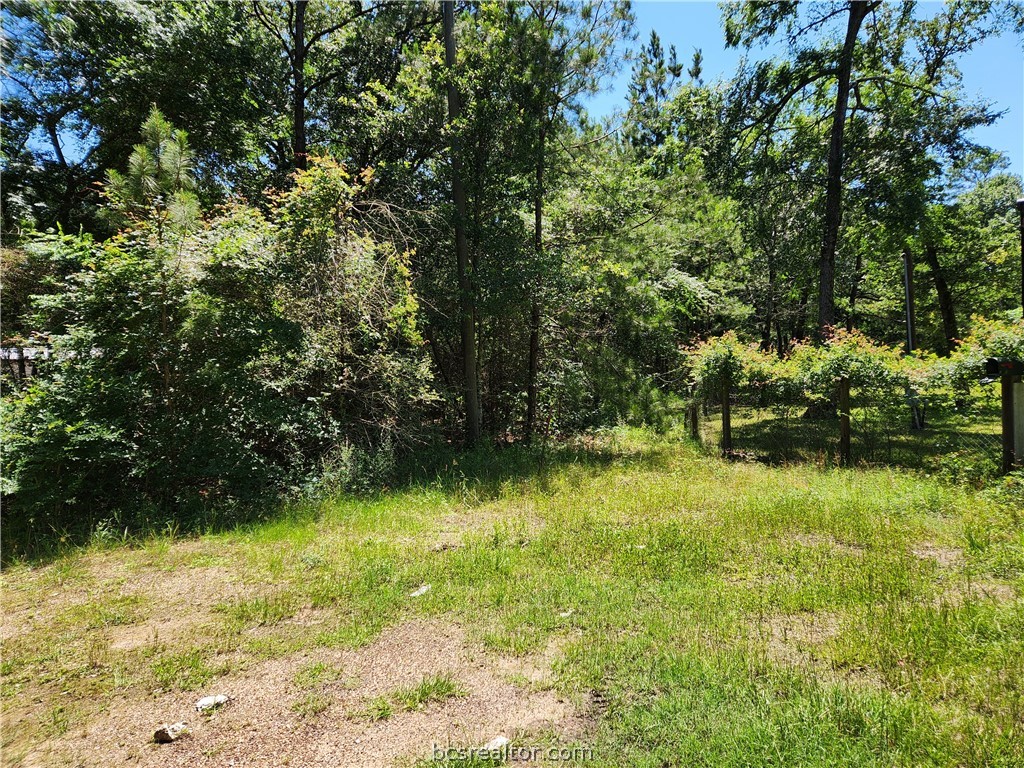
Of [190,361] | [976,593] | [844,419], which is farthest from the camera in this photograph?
[844,419]

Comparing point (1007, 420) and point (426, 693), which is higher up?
point (1007, 420)

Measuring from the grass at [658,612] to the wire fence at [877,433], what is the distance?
1.39 meters

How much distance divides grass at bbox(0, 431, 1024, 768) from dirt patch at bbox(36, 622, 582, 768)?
10 cm

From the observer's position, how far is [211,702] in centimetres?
276

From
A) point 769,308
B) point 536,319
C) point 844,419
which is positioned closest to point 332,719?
point 844,419

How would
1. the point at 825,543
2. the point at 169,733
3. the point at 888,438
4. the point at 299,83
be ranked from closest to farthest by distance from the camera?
the point at 169,733 < the point at 825,543 < the point at 888,438 < the point at 299,83

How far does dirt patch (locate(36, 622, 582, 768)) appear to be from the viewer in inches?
94.3

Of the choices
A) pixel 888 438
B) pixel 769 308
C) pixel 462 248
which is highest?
pixel 769 308

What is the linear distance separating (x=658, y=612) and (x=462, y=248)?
8126 mm

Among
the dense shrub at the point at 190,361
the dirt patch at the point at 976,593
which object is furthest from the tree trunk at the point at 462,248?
the dirt patch at the point at 976,593

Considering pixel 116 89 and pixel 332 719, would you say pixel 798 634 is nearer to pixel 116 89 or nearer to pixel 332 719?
pixel 332 719

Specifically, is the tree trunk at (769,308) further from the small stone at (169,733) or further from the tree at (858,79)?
the small stone at (169,733)

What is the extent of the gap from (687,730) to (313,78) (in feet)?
53.6

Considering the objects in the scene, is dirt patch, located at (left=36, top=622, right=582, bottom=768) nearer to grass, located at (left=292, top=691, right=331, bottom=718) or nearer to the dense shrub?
Result: grass, located at (left=292, top=691, right=331, bottom=718)
